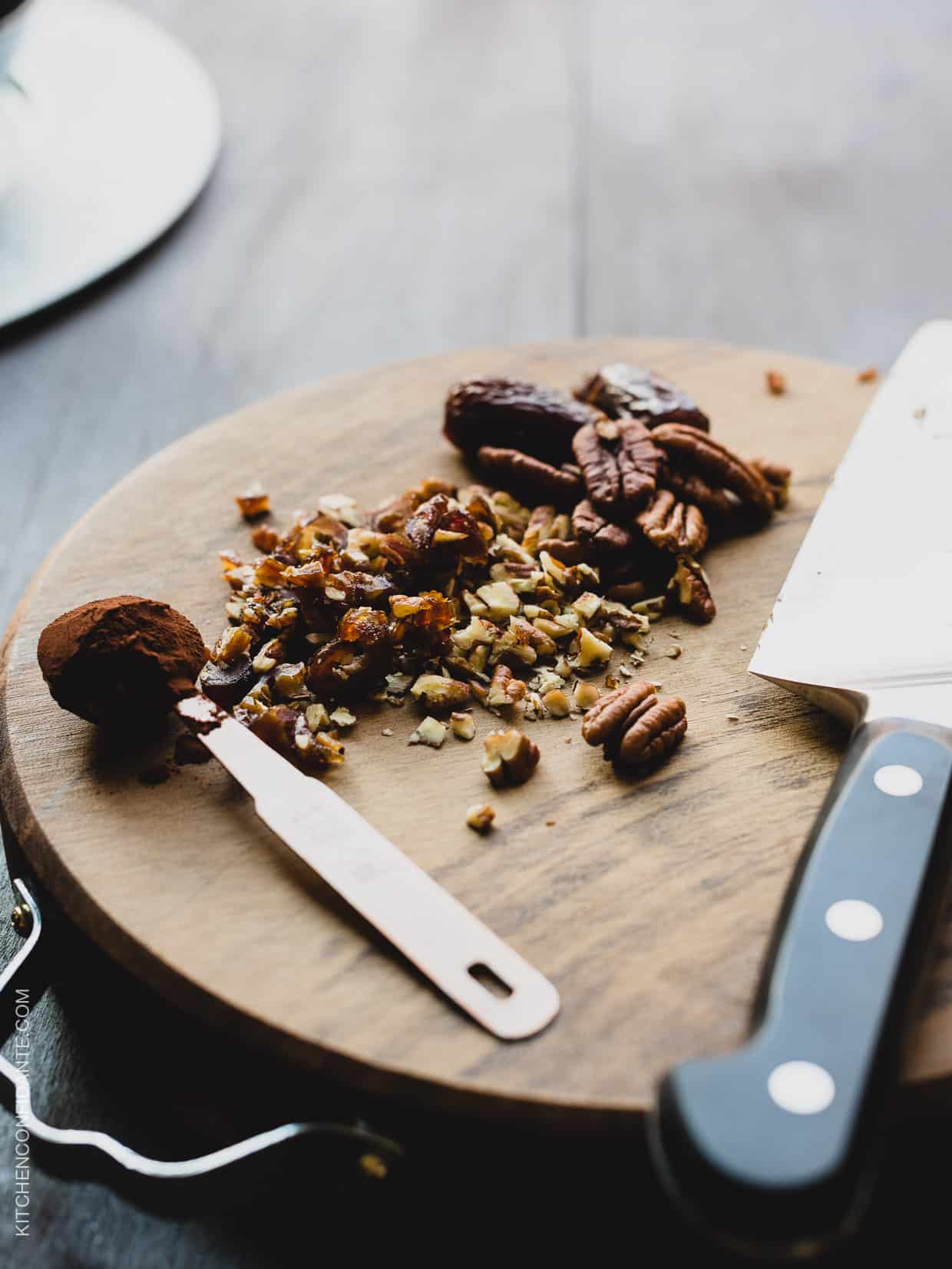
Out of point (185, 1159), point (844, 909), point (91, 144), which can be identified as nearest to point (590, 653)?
point (844, 909)

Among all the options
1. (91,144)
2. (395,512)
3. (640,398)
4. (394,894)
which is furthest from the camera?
(91,144)

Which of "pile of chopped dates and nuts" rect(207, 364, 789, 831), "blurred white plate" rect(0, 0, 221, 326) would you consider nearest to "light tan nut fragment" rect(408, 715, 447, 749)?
"pile of chopped dates and nuts" rect(207, 364, 789, 831)

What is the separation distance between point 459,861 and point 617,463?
1.43 ft

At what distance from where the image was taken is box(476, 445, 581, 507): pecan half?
1.09 metres

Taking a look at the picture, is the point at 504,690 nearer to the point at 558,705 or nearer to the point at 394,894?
the point at 558,705

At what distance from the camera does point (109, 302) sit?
65.4 inches

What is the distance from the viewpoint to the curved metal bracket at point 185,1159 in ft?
2.21

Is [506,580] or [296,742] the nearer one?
[296,742]

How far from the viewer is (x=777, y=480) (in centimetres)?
113

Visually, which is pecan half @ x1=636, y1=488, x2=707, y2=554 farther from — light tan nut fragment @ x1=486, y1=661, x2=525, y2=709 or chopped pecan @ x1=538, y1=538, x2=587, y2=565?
light tan nut fragment @ x1=486, y1=661, x2=525, y2=709

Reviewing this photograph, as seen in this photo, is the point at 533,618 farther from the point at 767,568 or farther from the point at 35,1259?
the point at 35,1259

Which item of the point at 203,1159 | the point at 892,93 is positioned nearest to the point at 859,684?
the point at 203,1159

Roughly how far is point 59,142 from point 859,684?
168cm

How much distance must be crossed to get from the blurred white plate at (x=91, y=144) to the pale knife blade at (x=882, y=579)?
1.09m
